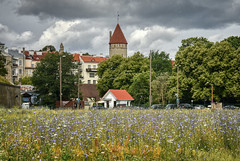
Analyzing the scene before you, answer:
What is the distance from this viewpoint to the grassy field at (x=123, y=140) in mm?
9070

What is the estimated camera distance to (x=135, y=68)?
77.4 metres

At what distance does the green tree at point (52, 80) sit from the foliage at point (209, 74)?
708 inches

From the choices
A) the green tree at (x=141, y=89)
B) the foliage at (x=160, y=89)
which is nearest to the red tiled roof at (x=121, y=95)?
the green tree at (x=141, y=89)

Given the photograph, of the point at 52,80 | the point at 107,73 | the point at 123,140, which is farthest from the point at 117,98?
the point at 123,140

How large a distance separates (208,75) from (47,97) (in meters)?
27.6

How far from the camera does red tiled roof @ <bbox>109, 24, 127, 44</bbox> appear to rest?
5030 inches

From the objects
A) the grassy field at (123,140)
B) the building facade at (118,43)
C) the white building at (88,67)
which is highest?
the building facade at (118,43)

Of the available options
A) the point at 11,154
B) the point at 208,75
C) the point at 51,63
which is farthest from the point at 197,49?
the point at 11,154

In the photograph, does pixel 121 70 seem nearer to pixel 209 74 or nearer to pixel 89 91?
pixel 209 74

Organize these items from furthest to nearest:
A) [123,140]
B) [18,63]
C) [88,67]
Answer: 1. [88,67]
2. [18,63]
3. [123,140]

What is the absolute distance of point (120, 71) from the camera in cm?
7900

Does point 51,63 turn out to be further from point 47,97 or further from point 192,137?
point 192,137

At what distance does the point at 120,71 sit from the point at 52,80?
72.6 ft

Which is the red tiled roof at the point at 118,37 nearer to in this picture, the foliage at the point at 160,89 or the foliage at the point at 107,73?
the foliage at the point at 107,73
